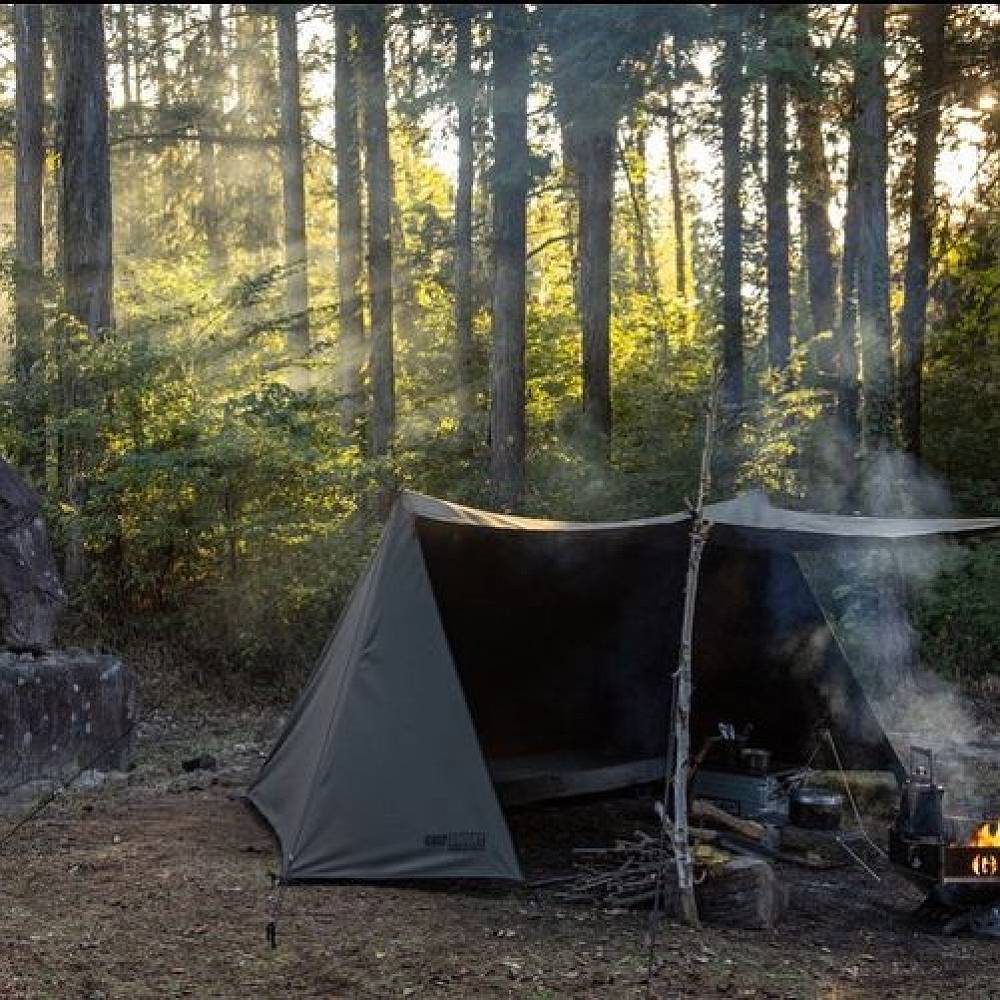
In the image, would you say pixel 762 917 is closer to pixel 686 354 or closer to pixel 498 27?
pixel 498 27

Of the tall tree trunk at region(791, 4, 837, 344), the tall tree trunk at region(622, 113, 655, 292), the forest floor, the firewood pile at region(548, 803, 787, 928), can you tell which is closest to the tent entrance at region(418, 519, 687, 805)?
the firewood pile at region(548, 803, 787, 928)

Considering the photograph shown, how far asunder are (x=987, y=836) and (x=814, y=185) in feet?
42.9

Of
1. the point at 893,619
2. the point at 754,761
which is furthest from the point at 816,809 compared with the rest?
the point at 893,619

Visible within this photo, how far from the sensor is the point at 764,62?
12.9 metres

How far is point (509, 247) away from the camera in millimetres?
14398

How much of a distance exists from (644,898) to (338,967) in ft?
5.09

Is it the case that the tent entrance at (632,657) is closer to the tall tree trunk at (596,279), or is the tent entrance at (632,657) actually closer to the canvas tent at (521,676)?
the canvas tent at (521,676)

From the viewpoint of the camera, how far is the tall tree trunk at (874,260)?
1345cm

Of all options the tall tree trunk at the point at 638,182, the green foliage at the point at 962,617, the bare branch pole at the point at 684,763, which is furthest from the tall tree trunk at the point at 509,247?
the bare branch pole at the point at 684,763

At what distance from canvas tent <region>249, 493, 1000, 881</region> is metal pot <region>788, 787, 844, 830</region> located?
89 centimetres

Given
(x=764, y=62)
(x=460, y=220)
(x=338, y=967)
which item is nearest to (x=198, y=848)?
(x=338, y=967)

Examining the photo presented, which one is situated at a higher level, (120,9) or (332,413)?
(120,9)

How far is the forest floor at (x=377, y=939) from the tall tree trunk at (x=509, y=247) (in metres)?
7.58

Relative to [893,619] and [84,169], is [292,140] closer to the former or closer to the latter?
[84,169]
